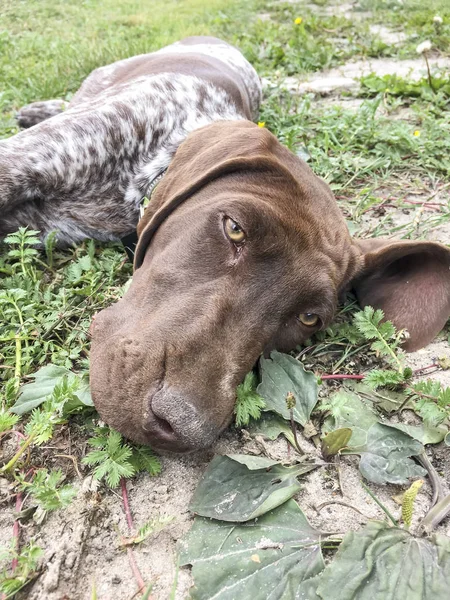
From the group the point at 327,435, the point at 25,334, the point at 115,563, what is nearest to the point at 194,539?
the point at 115,563

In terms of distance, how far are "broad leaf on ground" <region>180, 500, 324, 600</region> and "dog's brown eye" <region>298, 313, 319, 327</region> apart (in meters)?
1.08

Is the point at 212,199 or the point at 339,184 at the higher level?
the point at 212,199

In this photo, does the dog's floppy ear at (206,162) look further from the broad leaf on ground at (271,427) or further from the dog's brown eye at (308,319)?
the broad leaf on ground at (271,427)

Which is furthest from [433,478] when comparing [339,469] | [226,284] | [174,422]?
[226,284]

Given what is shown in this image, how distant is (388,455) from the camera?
241cm

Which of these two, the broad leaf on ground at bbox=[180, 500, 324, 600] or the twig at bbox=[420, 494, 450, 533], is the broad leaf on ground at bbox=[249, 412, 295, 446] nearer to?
the broad leaf on ground at bbox=[180, 500, 324, 600]

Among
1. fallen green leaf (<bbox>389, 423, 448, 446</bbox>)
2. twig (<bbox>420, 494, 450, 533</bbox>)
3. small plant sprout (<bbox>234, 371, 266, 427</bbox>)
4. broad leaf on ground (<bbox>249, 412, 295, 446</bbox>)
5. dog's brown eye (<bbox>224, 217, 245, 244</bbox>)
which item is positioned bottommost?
fallen green leaf (<bbox>389, 423, 448, 446</bbox>)

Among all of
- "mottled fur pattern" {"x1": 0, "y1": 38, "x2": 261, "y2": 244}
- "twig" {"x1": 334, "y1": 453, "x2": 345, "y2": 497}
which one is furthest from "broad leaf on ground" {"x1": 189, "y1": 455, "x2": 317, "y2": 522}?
"mottled fur pattern" {"x1": 0, "y1": 38, "x2": 261, "y2": 244}

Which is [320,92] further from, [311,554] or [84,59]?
[311,554]

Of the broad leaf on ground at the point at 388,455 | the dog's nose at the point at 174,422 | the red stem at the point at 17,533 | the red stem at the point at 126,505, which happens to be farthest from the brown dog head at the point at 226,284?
the broad leaf on ground at the point at 388,455

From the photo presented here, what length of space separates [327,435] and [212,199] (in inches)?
52.8

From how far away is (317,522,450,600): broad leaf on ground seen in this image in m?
1.86

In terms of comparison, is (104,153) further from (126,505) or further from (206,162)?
(126,505)

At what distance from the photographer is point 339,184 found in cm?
475
